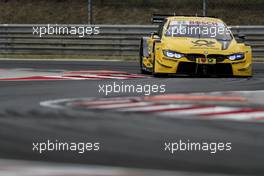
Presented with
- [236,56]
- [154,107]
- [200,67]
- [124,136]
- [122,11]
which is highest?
[124,136]

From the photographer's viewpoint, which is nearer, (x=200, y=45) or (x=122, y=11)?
(x=200, y=45)

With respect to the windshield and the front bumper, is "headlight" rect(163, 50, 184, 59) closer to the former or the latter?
the front bumper

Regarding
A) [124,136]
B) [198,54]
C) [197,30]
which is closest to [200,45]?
[198,54]

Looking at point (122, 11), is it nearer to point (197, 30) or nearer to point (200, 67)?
point (197, 30)

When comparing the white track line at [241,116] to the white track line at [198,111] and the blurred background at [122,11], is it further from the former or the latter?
the blurred background at [122,11]

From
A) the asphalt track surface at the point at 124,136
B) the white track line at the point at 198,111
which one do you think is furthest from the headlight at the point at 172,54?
the white track line at the point at 198,111

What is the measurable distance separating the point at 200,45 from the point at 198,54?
325mm

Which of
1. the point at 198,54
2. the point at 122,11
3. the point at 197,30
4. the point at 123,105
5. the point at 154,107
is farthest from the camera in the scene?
the point at 122,11

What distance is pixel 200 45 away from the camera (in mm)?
12734

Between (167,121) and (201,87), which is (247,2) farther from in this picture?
(167,121)

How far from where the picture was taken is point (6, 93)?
384 inches

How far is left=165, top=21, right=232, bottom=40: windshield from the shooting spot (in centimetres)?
1352

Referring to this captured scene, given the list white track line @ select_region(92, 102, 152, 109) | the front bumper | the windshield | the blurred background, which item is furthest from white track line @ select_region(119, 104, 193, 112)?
the blurred background

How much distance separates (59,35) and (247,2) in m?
11.2
